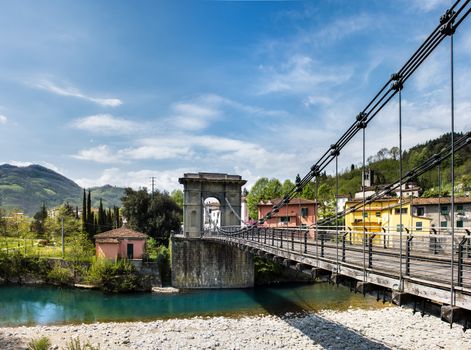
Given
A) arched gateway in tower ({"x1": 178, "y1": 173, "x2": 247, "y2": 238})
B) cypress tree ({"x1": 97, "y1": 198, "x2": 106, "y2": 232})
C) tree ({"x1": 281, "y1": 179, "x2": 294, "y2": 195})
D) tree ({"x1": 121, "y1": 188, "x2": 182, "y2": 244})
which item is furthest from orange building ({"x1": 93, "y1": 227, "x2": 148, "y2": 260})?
tree ({"x1": 281, "y1": 179, "x2": 294, "y2": 195})

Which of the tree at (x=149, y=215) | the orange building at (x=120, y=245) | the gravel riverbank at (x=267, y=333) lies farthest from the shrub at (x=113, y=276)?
the tree at (x=149, y=215)

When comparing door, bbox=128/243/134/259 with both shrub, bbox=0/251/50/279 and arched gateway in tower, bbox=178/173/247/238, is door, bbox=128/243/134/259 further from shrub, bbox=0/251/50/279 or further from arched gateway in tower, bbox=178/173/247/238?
shrub, bbox=0/251/50/279

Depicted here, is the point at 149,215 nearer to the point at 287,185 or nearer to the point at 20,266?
the point at 20,266

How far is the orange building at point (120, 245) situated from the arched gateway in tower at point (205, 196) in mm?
3571

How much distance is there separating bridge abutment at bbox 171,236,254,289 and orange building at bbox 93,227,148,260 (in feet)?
7.49

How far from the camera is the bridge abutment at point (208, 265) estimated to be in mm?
24297

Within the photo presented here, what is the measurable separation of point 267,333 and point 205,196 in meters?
14.7

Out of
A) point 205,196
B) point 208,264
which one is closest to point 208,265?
point 208,264

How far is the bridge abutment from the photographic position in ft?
79.7

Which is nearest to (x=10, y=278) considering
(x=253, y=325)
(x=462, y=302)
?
(x=253, y=325)

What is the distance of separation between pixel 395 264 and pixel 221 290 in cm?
1760

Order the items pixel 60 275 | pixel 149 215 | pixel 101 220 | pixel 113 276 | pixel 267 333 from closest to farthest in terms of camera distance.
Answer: pixel 267 333, pixel 113 276, pixel 60 275, pixel 149 215, pixel 101 220

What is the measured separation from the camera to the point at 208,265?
80.9ft

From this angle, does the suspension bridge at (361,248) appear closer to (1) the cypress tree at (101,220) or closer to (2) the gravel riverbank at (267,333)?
(2) the gravel riverbank at (267,333)
